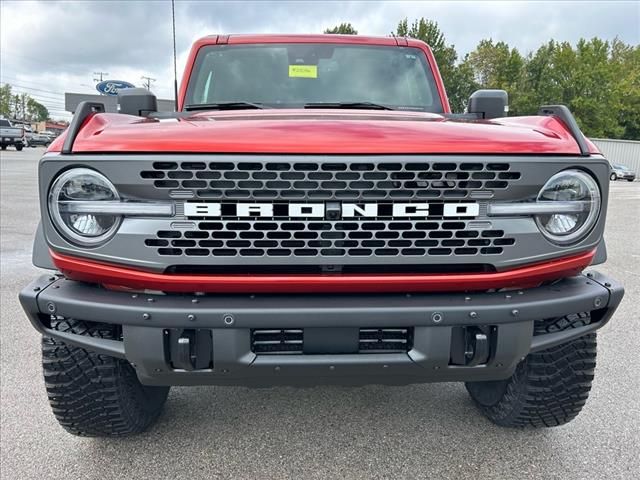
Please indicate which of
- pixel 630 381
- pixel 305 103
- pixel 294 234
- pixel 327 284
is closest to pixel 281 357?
pixel 327 284

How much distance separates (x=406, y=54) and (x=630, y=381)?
249 cm

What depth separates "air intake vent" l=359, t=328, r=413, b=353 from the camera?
186 cm

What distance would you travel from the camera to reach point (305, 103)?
10.4 ft

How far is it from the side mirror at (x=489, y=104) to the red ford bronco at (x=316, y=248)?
0.98 metres

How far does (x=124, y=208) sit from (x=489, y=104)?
205 centimetres

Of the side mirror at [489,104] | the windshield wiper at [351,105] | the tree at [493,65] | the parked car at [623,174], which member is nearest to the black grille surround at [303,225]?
the side mirror at [489,104]

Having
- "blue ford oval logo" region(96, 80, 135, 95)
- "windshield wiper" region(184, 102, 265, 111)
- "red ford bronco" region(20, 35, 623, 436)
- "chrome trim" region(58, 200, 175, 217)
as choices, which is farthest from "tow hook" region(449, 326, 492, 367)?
"blue ford oval logo" region(96, 80, 135, 95)

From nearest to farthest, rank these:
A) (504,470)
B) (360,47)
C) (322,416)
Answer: (504,470) < (322,416) < (360,47)

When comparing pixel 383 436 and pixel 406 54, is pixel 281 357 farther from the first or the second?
pixel 406 54

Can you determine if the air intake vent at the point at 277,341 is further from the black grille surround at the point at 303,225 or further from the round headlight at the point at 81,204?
the round headlight at the point at 81,204

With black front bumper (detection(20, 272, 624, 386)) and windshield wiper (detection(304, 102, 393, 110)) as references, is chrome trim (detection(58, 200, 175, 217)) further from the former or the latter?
windshield wiper (detection(304, 102, 393, 110))

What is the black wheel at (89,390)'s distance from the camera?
217 cm

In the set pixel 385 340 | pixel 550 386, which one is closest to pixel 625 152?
pixel 550 386

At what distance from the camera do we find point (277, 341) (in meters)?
1.85
